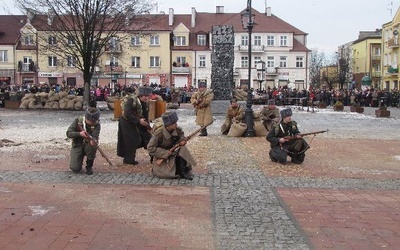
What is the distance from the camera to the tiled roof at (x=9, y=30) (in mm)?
63688

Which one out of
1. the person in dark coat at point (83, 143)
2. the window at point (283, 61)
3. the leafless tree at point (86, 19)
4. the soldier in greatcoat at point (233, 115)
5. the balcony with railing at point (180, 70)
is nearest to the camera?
the person in dark coat at point (83, 143)

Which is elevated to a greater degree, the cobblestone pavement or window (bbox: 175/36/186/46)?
window (bbox: 175/36/186/46)

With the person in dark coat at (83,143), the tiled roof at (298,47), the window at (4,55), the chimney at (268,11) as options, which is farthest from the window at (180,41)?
the person in dark coat at (83,143)

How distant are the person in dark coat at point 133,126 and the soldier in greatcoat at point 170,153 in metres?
1.29

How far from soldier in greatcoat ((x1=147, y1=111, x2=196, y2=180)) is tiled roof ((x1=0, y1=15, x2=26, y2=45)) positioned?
195ft

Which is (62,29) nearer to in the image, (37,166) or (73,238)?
(37,166)

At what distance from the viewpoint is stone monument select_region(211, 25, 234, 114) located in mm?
25297

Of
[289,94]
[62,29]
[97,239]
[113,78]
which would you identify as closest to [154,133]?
[97,239]

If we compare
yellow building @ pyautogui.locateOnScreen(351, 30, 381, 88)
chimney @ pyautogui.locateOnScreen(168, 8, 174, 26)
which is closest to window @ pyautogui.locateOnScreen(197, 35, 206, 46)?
chimney @ pyautogui.locateOnScreen(168, 8, 174, 26)

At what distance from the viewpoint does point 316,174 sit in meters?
9.40

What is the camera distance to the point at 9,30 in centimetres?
6500

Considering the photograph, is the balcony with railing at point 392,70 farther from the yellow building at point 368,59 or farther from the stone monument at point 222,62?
the stone monument at point 222,62

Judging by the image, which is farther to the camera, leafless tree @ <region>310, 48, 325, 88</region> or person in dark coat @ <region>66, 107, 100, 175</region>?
leafless tree @ <region>310, 48, 325, 88</region>

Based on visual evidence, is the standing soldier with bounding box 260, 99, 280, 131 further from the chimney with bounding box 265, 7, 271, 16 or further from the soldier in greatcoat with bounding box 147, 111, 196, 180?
the chimney with bounding box 265, 7, 271, 16
